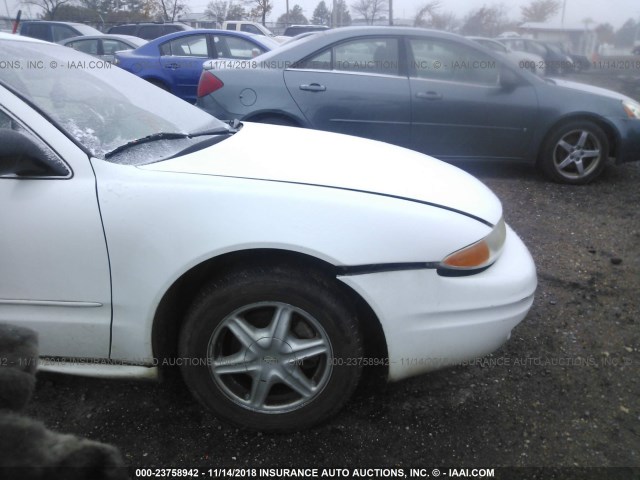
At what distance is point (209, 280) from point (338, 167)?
71cm

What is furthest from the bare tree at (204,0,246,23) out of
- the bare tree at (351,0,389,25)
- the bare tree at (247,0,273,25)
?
the bare tree at (351,0,389,25)

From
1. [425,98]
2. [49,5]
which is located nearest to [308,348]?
[425,98]

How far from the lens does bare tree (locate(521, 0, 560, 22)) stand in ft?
42.7

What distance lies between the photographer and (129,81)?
2.70m

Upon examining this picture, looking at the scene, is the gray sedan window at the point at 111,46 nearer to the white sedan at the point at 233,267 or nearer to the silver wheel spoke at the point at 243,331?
the white sedan at the point at 233,267

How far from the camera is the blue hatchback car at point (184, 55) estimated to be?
868 centimetres

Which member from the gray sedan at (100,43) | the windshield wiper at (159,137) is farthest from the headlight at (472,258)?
the gray sedan at (100,43)

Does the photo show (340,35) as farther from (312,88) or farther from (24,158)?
(24,158)

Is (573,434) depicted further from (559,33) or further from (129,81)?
(559,33)

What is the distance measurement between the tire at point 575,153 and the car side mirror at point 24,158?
475cm

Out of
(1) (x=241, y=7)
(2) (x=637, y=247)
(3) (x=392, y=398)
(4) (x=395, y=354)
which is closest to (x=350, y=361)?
(4) (x=395, y=354)

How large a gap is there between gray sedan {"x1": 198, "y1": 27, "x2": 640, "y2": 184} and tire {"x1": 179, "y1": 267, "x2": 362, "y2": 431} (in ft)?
11.2

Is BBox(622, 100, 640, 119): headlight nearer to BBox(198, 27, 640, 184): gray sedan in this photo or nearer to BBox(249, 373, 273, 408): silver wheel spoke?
BBox(198, 27, 640, 184): gray sedan

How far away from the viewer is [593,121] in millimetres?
5242
